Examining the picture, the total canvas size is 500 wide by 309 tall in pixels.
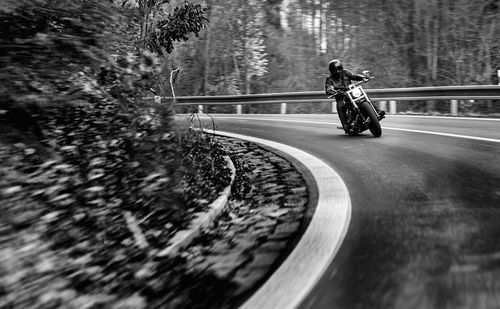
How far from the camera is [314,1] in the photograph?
2667 centimetres

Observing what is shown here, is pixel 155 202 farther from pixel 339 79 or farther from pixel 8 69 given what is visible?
pixel 339 79

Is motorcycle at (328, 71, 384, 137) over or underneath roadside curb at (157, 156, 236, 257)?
over

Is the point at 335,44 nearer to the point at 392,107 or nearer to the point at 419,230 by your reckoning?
the point at 392,107

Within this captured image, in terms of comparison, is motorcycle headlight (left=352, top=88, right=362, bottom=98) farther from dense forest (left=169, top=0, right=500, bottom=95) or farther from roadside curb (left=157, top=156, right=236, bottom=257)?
dense forest (left=169, top=0, right=500, bottom=95)

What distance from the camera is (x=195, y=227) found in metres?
3.40

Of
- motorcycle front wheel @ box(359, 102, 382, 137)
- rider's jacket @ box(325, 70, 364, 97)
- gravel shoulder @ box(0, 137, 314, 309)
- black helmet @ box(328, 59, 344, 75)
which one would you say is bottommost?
gravel shoulder @ box(0, 137, 314, 309)

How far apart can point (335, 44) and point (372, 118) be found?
19.0 m

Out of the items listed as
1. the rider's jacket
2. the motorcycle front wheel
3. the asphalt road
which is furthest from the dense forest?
the asphalt road

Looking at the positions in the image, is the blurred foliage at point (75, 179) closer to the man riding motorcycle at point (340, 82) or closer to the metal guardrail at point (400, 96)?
the metal guardrail at point (400, 96)

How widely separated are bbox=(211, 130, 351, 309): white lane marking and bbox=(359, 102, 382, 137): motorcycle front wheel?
4070mm

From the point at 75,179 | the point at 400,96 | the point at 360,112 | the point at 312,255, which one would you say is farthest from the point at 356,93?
the point at 400,96

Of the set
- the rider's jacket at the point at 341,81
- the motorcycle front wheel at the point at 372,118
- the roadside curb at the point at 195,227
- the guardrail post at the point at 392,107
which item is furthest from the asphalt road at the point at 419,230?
the guardrail post at the point at 392,107

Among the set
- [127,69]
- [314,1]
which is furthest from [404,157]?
[314,1]

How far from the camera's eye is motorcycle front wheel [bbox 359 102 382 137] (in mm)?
8438
